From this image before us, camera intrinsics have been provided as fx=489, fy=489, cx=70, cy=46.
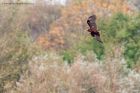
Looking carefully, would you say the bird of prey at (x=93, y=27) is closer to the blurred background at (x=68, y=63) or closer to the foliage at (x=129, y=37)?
the blurred background at (x=68, y=63)

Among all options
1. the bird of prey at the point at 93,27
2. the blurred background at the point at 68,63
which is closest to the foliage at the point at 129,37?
the blurred background at the point at 68,63

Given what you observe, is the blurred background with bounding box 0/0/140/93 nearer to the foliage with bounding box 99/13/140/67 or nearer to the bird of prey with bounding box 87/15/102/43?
the foliage with bounding box 99/13/140/67

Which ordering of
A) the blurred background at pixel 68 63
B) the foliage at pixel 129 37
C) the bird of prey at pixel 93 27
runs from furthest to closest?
1. the foliage at pixel 129 37
2. the blurred background at pixel 68 63
3. the bird of prey at pixel 93 27

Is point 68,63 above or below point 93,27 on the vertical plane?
below

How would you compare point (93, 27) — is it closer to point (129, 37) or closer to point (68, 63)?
point (68, 63)

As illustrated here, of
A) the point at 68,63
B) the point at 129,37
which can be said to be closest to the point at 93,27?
the point at 68,63

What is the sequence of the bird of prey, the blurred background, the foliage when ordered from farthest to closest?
1. the foliage
2. the blurred background
3. the bird of prey

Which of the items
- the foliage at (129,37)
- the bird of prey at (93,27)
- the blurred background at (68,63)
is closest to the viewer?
the bird of prey at (93,27)

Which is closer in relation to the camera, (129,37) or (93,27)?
(93,27)

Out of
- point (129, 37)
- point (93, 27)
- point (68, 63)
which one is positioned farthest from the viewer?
point (129, 37)

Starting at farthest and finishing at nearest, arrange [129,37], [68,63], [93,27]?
[129,37] → [68,63] → [93,27]

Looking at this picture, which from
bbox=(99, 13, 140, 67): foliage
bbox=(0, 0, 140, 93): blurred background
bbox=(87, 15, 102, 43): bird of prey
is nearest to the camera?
bbox=(87, 15, 102, 43): bird of prey

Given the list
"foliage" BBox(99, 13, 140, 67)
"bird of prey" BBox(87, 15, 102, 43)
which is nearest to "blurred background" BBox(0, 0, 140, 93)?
"foliage" BBox(99, 13, 140, 67)

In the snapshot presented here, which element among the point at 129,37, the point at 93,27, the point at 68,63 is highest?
the point at 129,37
